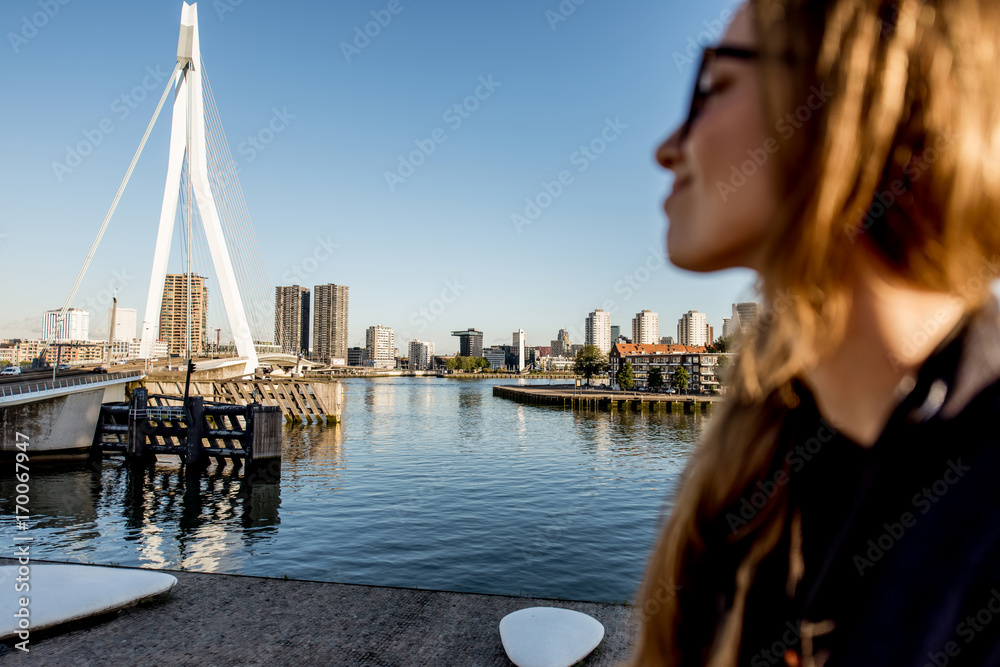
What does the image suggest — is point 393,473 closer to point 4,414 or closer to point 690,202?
→ point 4,414

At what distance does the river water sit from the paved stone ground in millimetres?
2942

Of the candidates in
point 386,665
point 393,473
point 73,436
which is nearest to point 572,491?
point 393,473

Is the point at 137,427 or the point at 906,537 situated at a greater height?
the point at 906,537

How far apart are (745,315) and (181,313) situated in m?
76.0

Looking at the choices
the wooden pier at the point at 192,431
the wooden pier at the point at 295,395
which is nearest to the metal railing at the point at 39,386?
the wooden pier at the point at 192,431

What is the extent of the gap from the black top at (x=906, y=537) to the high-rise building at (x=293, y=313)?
13245 centimetres

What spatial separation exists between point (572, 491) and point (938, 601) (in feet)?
72.2

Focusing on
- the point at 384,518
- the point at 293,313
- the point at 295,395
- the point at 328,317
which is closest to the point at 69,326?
the point at 295,395

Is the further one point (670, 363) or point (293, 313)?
point (293, 313)

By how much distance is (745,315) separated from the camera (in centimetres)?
74

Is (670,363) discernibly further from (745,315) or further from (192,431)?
(745,315)

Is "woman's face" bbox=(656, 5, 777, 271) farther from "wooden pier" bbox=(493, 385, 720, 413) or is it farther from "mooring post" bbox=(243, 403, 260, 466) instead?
"wooden pier" bbox=(493, 385, 720, 413)

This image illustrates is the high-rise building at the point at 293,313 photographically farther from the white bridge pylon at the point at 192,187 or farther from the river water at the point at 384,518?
the river water at the point at 384,518

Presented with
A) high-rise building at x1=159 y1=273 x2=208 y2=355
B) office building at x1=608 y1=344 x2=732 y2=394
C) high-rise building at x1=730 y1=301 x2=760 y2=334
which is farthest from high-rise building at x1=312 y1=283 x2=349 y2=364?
high-rise building at x1=730 y1=301 x2=760 y2=334
